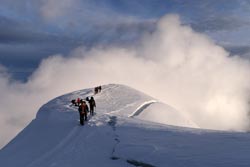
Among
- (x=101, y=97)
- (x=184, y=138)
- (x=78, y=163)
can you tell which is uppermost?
(x=101, y=97)

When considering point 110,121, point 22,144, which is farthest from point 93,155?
point 22,144

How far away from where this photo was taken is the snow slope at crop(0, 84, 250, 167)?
21172 millimetres

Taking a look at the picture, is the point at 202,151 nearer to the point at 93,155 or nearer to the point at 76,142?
the point at 93,155

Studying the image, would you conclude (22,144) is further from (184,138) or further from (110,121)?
(184,138)

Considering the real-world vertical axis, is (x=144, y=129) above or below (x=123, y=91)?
below

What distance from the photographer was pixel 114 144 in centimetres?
2655

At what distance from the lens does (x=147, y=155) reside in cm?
2252

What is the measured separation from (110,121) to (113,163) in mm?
10922

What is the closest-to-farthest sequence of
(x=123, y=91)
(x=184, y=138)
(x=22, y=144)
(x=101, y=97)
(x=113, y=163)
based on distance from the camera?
(x=113, y=163) → (x=184, y=138) → (x=22, y=144) → (x=101, y=97) → (x=123, y=91)

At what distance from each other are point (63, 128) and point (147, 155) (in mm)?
13506

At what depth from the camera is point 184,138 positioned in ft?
82.8

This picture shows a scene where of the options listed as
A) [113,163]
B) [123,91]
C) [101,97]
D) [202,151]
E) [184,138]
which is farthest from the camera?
[123,91]

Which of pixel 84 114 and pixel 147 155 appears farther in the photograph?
pixel 84 114

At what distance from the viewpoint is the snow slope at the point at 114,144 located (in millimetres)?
21172
